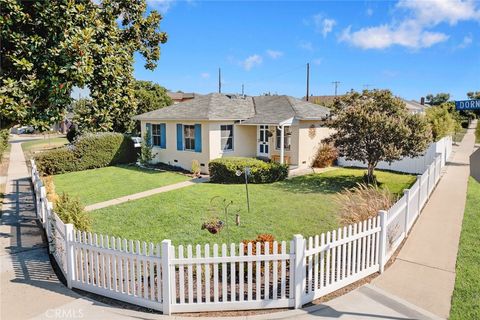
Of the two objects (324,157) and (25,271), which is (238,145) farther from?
(25,271)

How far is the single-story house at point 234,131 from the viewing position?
63.3 ft

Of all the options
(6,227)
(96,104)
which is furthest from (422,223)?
(6,227)

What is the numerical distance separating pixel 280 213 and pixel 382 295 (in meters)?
5.37

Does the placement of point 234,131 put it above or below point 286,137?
above

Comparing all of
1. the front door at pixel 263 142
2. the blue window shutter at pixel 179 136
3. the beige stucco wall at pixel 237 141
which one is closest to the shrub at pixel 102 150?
the blue window shutter at pixel 179 136

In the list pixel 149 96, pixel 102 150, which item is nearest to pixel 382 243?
pixel 102 150

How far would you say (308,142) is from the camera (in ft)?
66.4

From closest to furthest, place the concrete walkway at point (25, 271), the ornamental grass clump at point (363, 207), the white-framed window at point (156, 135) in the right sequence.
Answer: the concrete walkway at point (25, 271)
the ornamental grass clump at point (363, 207)
the white-framed window at point (156, 135)

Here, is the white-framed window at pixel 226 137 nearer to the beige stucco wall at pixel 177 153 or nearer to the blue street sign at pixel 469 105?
the beige stucco wall at pixel 177 153

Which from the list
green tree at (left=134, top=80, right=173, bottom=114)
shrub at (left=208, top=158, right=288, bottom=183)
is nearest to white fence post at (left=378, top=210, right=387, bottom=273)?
shrub at (left=208, top=158, right=288, bottom=183)

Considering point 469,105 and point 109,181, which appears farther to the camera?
point 109,181

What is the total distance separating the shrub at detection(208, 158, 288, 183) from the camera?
53.0ft

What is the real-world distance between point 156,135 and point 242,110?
5.65 metres

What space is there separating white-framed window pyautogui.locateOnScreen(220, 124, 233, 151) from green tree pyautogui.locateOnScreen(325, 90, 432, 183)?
619 cm
